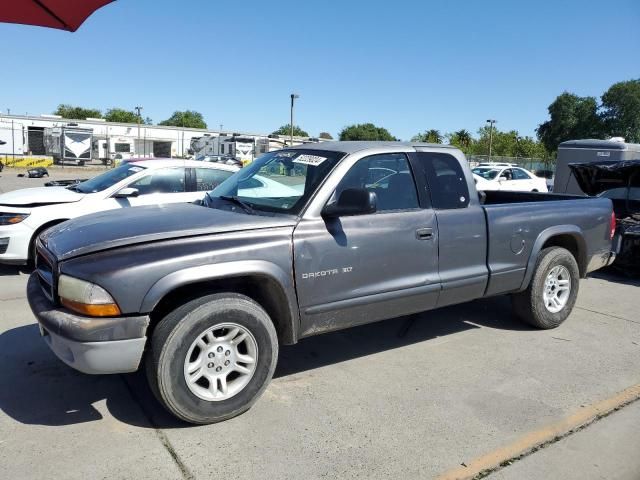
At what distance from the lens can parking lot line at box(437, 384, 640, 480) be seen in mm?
2881

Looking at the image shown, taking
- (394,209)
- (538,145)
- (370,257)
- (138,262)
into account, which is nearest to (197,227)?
(138,262)

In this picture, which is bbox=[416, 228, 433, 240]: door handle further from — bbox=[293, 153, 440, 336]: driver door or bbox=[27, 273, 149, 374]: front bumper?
bbox=[27, 273, 149, 374]: front bumper

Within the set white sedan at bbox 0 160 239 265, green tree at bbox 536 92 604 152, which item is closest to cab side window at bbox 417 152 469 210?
white sedan at bbox 0 160 239 265

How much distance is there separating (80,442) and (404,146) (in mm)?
3164

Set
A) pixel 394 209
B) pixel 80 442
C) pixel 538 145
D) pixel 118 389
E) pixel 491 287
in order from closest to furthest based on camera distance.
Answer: pixel 80 442, pixel 118 389, pixel 394 209, pixel 491 287, pixel 538 145

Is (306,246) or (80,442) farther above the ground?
(306,246)

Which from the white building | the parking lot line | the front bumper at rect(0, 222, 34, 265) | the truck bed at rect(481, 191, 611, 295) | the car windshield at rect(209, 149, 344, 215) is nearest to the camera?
the parking lot line

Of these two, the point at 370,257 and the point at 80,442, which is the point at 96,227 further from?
the point at 370,257

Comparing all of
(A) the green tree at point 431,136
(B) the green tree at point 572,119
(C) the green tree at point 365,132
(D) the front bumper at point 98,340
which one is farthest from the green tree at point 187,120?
(D) the front bumper at point 98,340

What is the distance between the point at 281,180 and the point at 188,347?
1648 mm

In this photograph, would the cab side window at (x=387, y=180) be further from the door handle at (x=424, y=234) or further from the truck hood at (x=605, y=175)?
the truck hood at (x=605, y=175)

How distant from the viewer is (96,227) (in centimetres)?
349

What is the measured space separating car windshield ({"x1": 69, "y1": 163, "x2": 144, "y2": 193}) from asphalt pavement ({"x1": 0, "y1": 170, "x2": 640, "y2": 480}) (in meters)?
2.63

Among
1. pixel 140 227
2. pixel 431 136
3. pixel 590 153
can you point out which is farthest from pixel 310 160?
pixel 431 136
